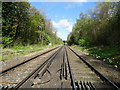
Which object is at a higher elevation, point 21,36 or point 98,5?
point 98,5

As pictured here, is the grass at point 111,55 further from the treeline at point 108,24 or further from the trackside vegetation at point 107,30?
the treeline at point 108,24

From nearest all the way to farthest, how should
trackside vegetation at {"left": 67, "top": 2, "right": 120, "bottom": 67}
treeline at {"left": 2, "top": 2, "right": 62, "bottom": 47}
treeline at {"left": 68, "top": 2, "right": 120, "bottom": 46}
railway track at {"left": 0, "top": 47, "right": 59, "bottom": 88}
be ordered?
1. railway track at {"left": 0, "top": 47, "right": 59, "bottom": 88}
2. trackside vegetation at {"left": 67, "top": 2, "right": 120, "bottom": 67}
3. treeline at {"left": 68, "top": 2, "right": 120, "bottom": 46}
4. treeline at {"left": 2, "top": 2, "right": 62, "bottom": 47}

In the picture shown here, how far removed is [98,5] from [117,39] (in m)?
10.5

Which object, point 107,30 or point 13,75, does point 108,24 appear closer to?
point 107,30

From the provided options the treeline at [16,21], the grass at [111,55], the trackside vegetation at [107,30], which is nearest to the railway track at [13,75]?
the grass at [111,55]

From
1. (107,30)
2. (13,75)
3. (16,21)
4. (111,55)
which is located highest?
(16,21)

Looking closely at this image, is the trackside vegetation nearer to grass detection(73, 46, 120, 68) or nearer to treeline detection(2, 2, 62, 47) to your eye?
grass detection(73, 46, 120, 68)

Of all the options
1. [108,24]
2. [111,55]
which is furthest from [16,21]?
[111,55]

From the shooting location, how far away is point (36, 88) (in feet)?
11.1

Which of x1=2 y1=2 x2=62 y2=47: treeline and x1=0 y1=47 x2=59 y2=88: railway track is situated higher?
x1=2 y1=2 x2=62 y2=47: treeline

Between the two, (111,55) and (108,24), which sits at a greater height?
(108,24)

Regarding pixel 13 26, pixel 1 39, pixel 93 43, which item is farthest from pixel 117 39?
pixel 13 26

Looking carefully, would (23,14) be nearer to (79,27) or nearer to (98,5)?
(98,5)

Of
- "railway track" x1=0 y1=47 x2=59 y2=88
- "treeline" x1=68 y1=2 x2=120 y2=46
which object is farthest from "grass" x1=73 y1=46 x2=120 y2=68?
"railway track" x1=0 y1=47 x2=59 y2=88
